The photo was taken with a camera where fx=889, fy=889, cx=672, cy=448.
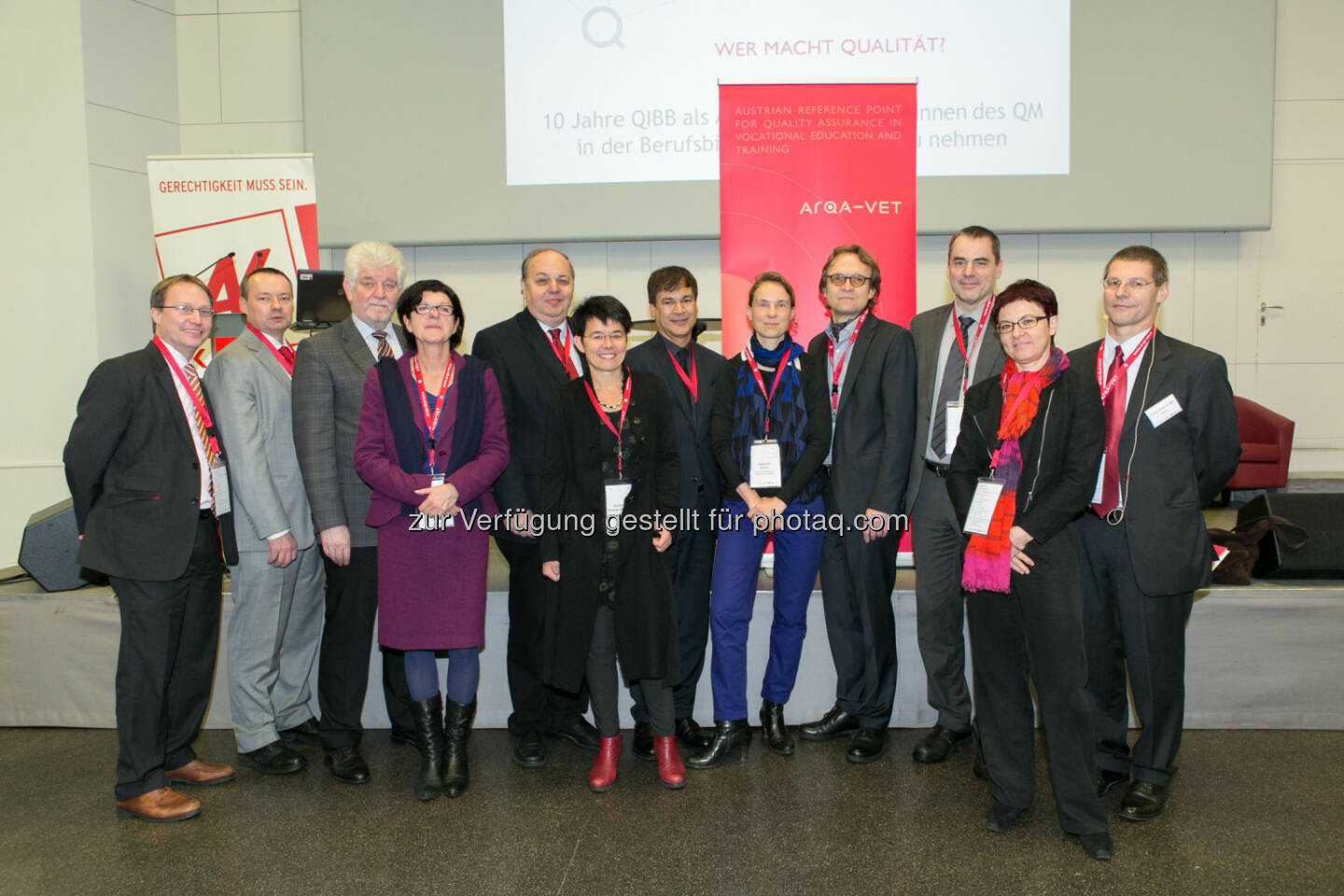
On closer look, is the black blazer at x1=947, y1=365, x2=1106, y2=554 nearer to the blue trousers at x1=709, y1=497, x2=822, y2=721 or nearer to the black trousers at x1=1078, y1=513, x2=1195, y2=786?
the black trousers at x1=1078, y1=513, x2=1195, y2=786

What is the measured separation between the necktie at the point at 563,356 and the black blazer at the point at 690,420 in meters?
0.20

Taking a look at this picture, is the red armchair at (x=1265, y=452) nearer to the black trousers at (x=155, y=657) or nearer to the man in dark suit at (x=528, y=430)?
the man in dark suit at (x=528, y=430)

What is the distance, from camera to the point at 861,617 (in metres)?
3.17

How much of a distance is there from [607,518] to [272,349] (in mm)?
1384

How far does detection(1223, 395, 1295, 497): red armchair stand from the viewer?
5.87 meters

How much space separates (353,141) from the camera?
19.7 ft

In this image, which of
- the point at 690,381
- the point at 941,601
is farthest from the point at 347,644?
the point at 941,601

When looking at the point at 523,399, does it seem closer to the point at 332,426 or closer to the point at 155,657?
the point at 332,426

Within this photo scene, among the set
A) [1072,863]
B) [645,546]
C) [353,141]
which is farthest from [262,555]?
[353,141]

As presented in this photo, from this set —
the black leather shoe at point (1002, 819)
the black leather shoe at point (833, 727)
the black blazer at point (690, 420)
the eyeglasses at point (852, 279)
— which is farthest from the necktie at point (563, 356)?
the black leather shoe at point (1002, 819)

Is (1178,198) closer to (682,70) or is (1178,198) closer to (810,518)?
(682,70)

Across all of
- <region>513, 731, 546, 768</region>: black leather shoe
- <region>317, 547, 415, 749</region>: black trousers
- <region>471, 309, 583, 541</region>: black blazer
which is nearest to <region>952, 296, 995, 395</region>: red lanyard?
<region>471, 309, 583, 541</region>: black blazer

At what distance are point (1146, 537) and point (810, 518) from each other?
3.37 feet

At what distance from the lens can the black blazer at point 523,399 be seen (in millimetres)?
3105
